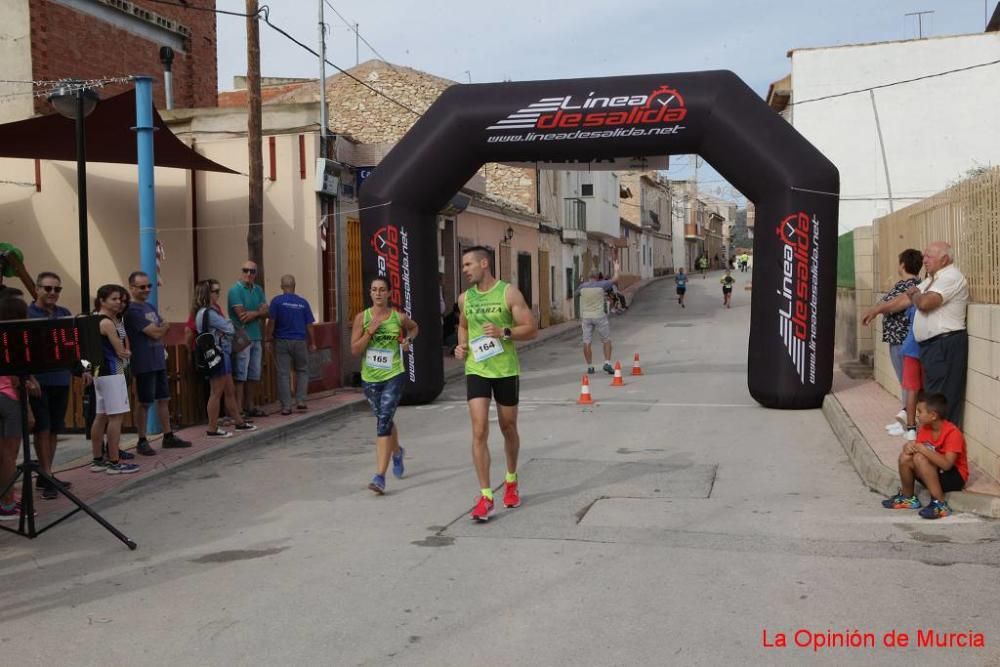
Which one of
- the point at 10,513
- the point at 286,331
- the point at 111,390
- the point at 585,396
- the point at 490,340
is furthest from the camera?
the point at 585,396

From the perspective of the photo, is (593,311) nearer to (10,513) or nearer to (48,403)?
(48,403)

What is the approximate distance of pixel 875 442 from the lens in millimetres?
8453

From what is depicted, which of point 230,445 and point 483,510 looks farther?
point 230,445

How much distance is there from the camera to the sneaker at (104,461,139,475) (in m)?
8.11

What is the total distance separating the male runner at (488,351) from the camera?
6.47m

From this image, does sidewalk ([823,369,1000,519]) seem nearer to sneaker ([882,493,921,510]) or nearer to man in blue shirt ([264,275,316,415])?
sneaker ([882,493,921,510])

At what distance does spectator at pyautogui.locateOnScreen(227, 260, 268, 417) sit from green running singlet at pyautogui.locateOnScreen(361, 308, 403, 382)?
3.42 meters

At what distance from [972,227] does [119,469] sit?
7.49m

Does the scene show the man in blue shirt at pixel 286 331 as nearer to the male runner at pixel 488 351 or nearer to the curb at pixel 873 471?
the male runner at pixel 488 351

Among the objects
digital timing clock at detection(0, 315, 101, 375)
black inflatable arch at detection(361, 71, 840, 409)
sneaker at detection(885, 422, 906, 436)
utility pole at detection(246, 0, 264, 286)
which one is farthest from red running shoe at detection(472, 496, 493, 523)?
utility pole at detection(246, 0, 264, 286)

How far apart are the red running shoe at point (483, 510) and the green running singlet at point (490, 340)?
86 cm

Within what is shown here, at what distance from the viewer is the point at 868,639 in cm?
411

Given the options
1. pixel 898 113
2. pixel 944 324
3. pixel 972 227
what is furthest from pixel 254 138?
pixel 898 113

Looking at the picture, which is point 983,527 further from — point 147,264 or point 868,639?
point 147,264
